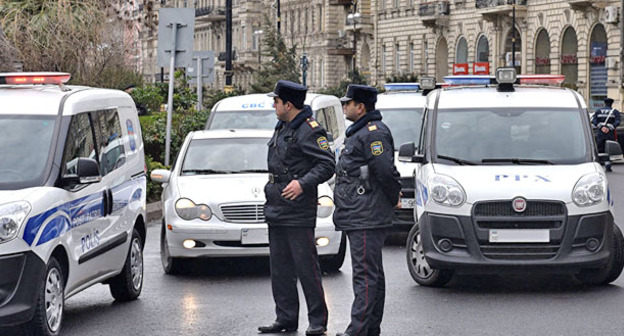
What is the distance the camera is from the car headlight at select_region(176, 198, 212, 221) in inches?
536

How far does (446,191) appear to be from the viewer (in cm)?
1239

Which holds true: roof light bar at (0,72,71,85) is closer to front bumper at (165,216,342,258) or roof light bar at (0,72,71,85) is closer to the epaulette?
the epaulette

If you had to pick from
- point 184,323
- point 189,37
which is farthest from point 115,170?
point 189,37

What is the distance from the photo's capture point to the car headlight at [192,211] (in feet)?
44.7

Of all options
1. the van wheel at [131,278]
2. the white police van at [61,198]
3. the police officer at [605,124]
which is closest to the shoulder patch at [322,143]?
the white police van at [61,198]

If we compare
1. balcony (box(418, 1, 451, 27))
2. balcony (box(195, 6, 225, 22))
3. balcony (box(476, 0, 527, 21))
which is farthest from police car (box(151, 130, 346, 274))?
balcony (box(195, 6, 225, 22))

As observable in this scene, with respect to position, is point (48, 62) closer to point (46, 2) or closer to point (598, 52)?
point (46, 2)

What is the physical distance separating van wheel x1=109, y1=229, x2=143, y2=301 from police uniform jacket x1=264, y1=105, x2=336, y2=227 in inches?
97.7

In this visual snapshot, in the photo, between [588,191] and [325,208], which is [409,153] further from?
A: [588,191]

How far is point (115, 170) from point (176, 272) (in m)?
2.82

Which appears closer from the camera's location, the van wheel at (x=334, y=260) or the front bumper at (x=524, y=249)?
the front bumper at (x=524, y=249)

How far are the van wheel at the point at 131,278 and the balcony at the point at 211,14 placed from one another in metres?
108

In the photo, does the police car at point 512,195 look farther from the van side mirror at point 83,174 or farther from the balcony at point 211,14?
the balcony at point 211,14

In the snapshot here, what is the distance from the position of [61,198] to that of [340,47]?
8468 cm
